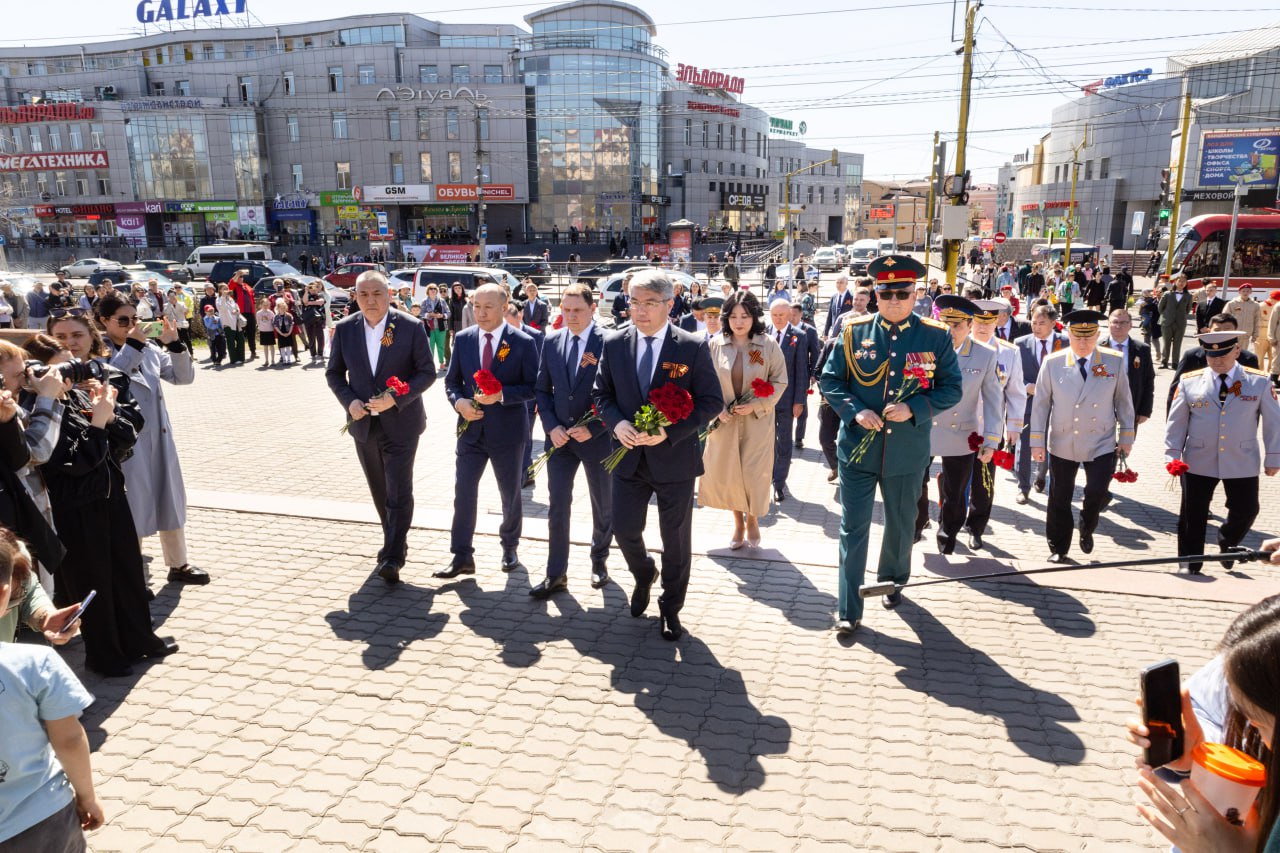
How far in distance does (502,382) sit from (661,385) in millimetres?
1530

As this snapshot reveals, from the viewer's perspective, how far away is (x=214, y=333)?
1830 centimetres

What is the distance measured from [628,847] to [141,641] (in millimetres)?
3276

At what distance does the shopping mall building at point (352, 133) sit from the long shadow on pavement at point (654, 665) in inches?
2160

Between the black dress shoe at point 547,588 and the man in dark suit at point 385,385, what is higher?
the man in dark suit at point 385,385

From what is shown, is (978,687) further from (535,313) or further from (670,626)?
(535,313)

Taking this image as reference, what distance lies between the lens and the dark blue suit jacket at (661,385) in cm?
496

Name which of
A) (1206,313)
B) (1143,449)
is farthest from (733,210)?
(1143,449)

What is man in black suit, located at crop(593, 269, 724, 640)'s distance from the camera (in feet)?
16.2

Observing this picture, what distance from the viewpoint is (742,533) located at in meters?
6.79

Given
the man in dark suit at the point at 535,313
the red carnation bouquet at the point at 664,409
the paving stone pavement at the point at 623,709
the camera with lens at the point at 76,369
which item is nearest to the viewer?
the paving stone pavement at the point at 623,709

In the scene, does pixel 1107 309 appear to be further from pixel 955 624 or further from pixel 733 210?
pixel 733 210

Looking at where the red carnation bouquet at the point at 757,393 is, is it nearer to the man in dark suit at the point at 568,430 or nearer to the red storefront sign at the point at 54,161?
the man in dark suit at the point at 568,430

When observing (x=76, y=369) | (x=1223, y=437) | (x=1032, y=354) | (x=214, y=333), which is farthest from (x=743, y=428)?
(x=214, y=333)

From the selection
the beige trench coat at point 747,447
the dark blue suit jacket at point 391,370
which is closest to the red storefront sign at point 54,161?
the dark blue suit jacket at point 391,370
